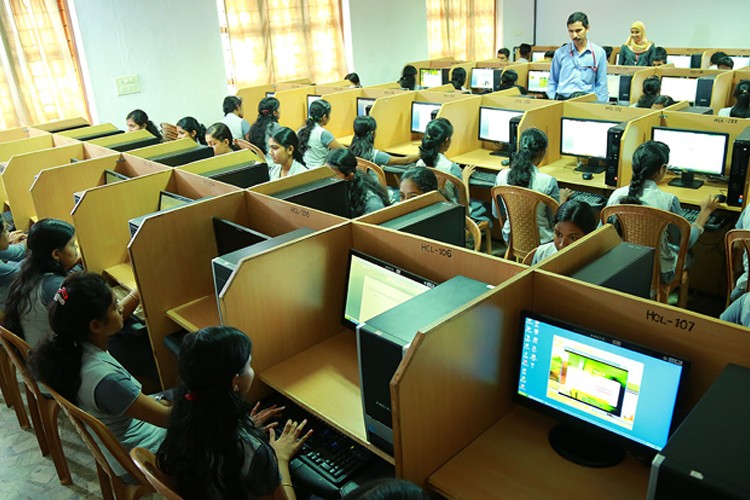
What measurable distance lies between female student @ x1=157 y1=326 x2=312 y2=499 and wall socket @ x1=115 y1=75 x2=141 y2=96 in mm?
5480

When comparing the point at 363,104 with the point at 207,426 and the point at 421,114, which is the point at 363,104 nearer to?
the point at 421,114

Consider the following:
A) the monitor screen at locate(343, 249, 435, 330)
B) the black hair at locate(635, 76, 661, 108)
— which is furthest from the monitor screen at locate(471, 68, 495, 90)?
the monitor screen at locate(343, 249, 435, 330)

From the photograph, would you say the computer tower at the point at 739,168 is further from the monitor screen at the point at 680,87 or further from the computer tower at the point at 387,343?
the monitor screen at the point at 680,87

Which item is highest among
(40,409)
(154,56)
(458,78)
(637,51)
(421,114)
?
(154,56)

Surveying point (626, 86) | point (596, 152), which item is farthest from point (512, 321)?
point (626, 86)

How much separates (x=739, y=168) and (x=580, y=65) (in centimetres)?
233

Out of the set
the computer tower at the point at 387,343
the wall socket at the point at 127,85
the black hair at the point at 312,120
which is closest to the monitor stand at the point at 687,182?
the black hair at the point at 312,120

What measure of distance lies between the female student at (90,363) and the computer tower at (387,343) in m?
0.74

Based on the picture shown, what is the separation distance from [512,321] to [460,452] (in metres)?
0.37

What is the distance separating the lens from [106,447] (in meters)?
1.74

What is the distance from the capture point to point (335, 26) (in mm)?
8188

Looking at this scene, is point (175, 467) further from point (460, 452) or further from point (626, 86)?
point (626, 86)

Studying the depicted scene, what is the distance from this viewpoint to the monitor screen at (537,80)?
282 inches

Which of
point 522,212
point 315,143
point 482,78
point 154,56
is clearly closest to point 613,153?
point 522,212
